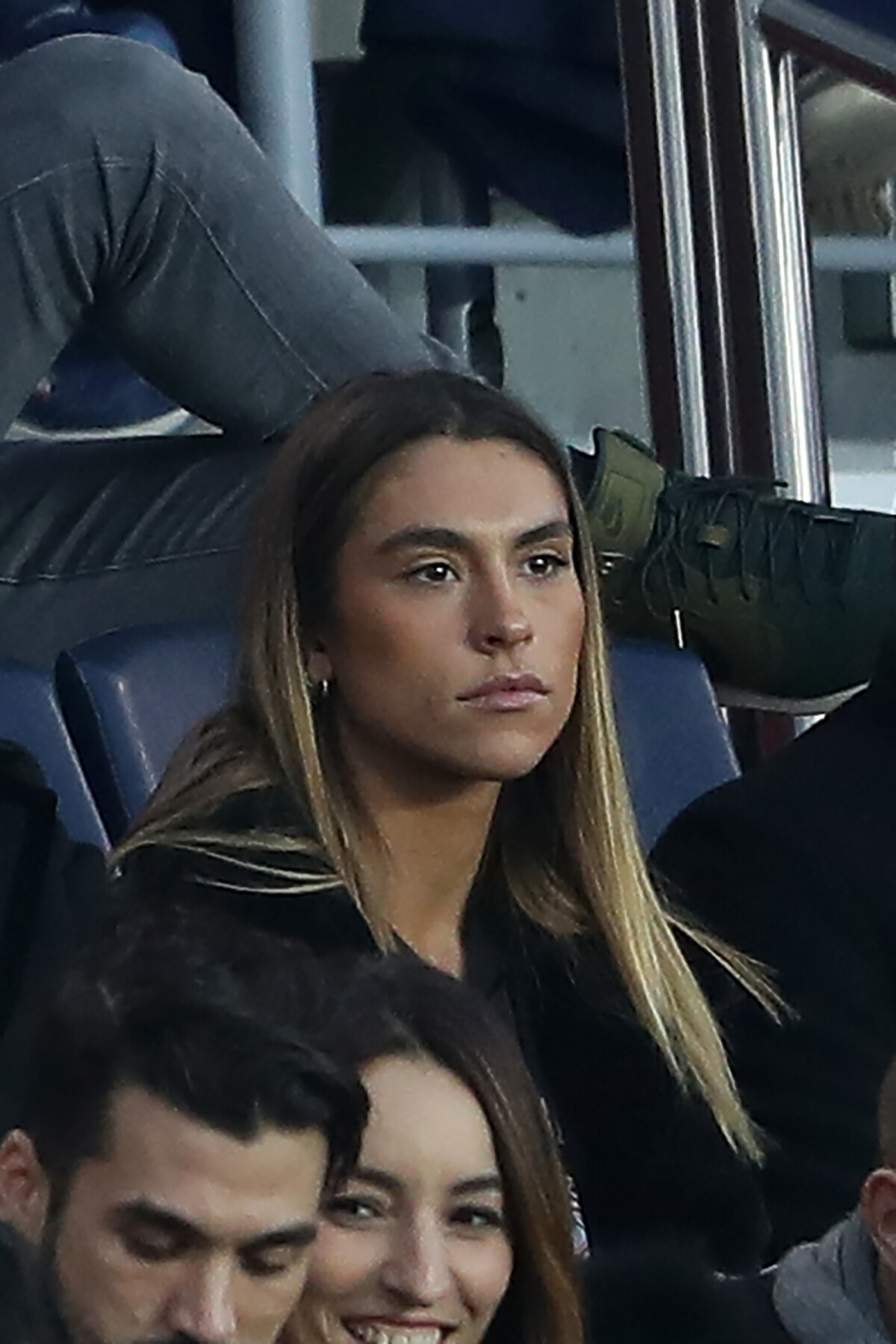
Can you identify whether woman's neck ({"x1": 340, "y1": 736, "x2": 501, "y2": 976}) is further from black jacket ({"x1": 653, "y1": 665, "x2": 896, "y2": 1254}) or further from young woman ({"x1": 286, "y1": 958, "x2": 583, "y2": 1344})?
young woman ({"x1": 286, "y1": 958, "x2": 583, "y2": 1344})

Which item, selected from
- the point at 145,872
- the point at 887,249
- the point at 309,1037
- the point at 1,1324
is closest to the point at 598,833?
the point at 145,872

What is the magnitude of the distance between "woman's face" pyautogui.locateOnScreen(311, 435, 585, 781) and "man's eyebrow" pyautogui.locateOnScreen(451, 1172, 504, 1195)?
0.31 metres

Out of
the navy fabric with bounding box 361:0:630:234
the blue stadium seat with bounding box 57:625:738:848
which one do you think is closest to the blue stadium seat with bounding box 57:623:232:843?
the blue stadium seat with bounding box 57:625:738:848

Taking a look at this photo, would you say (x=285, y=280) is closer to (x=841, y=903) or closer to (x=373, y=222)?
(x=841, y=903)

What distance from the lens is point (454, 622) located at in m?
1.02

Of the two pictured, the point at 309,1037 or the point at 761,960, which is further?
the point at 761,960

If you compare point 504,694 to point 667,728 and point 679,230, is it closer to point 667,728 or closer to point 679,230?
point 667,728

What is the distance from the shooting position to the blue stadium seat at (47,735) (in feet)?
3.74

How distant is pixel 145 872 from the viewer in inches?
36.3

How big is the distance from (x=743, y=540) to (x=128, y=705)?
309 millimetres

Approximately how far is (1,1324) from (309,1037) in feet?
0.39

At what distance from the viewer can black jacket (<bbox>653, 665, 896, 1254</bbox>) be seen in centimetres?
100

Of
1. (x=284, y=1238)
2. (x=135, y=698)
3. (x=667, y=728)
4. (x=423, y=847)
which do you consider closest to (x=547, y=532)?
(x=423, y=847)

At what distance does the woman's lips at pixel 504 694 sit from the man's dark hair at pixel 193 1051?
30cm
